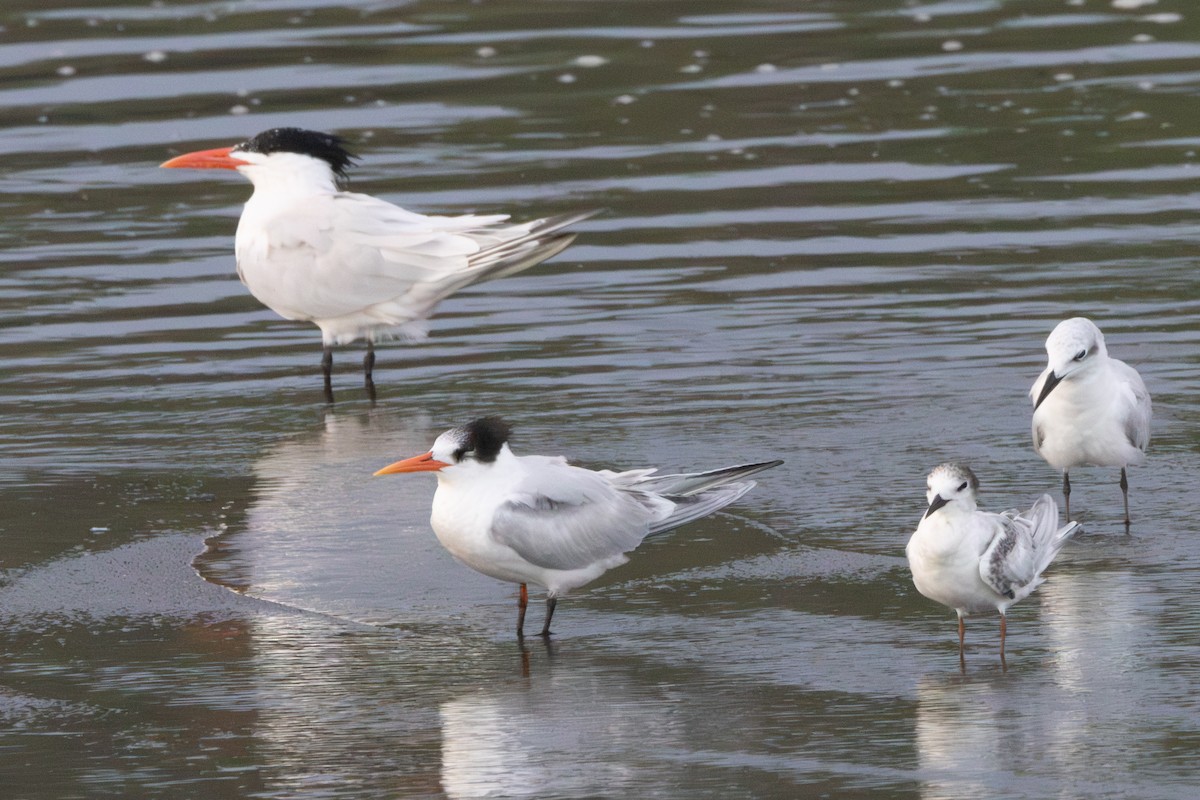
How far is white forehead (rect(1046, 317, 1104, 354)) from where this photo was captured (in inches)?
272

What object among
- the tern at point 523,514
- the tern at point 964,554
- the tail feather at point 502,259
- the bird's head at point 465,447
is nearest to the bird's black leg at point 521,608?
the tern at point 523,514

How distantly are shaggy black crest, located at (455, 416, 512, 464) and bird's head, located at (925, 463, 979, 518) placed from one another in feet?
4.25

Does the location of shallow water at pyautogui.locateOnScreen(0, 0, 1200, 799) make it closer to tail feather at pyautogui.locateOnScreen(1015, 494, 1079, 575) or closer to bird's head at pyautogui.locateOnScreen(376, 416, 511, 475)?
tail feather at pyautogui.locateOnScreen(1015, 494, 1079, 575)

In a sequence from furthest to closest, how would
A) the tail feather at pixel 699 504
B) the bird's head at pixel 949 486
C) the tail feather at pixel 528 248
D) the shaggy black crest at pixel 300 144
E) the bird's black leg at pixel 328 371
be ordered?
1. the shaggy black crest at pixel 300 144
2. the tail feather at pixel 528 248
3. the bird's black leg at pixel 328 371
4. the tail feather at pixel 699 504
5. the bird's head at pixel 949 486

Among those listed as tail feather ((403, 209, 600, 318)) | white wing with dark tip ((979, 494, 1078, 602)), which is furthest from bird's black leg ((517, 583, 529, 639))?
tail feather ((403, 209, 600, 318))

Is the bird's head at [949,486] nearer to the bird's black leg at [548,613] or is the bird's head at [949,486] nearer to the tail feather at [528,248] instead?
the bird's black leg at [548,613]

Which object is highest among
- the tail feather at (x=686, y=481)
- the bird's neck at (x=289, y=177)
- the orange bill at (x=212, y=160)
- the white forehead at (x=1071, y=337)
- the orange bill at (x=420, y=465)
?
the orange bill at (x=212, y=160)

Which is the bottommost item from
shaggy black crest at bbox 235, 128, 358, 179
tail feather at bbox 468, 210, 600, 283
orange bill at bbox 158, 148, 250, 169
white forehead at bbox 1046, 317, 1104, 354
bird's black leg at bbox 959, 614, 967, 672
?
bird's black leg at bbox 959, 614, 967, 672

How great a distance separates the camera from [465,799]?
4.85 m

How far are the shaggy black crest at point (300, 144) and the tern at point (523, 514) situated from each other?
4.21m

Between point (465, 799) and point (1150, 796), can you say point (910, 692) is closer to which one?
point (1150, 796)

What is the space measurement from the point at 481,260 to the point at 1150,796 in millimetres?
5845

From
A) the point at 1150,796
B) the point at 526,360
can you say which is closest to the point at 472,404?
the point at 526,360

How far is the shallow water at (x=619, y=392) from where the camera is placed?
530cm
